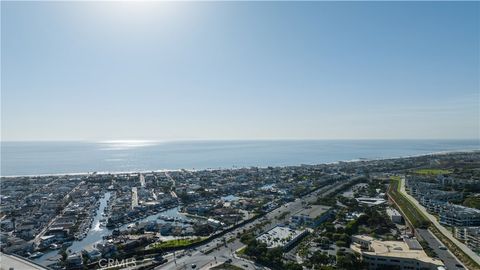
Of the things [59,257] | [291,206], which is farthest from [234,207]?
[59,257]

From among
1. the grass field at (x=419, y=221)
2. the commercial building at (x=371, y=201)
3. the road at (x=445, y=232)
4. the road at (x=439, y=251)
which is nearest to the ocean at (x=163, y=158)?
the commercial building at (x=371, y=201)

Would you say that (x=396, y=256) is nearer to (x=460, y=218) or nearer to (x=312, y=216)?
(x=312, y=216)

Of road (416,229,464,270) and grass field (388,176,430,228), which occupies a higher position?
grass field (388,176,430,228)

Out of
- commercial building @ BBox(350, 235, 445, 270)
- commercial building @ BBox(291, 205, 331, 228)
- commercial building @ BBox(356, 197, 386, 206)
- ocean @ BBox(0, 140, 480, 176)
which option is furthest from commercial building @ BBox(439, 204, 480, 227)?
ocean @ BBox(0, 140, 480, 176)

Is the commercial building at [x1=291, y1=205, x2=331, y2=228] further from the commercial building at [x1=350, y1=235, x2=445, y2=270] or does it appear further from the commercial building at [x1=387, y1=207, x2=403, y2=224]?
the commercial building at [x1=350, y1=235, x2=445, y2=270]

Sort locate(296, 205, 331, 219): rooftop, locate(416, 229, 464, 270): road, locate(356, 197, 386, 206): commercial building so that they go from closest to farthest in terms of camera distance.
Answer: locate(416, 229, 464, 270): road, locate(296, 205, 331, 219): rooftop, locate(356, 197, 386, 206): commercial building
